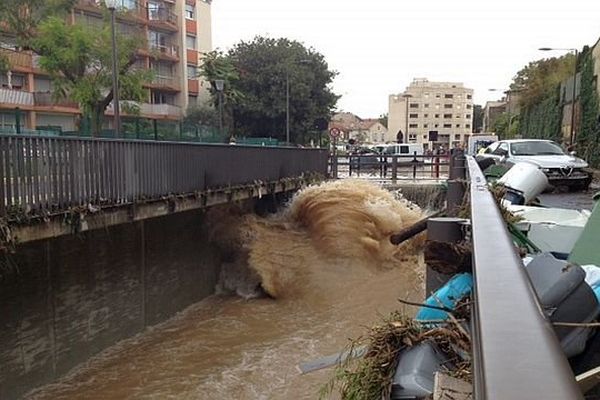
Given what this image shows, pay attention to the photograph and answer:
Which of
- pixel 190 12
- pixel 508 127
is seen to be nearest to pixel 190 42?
pixel 190 12

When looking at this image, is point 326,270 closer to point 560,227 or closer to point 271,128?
point 560,227

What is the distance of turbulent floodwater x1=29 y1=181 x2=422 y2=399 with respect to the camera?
1023cm

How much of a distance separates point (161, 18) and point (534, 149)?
1467 inches

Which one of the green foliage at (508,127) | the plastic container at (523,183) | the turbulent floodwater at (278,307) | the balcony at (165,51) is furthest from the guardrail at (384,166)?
the green foliage at (508,127)

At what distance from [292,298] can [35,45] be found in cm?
2292

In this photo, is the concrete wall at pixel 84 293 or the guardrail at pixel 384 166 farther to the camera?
the guardrail at pixel 384 166

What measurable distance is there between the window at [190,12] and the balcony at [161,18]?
2431 mm

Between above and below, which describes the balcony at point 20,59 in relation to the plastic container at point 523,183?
above

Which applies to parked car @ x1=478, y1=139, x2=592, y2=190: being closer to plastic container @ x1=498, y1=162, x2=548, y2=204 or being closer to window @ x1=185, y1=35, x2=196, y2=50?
plastic container @ x1=498, y1=162, x2=548, y2=204

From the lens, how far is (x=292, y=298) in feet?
52.0

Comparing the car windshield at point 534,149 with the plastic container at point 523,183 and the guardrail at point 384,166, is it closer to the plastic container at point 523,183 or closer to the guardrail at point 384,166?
the guardrail at point 384,166

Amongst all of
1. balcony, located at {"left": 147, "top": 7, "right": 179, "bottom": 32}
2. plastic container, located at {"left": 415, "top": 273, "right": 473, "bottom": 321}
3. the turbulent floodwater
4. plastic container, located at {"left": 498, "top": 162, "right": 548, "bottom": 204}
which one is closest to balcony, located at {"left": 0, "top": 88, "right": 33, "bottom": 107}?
balcony, located at {"left": 147, "top": 7, "right": 179, "bottom": 32}

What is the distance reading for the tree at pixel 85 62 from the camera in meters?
30.5

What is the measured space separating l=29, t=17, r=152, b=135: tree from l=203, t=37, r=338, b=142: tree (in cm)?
1115
